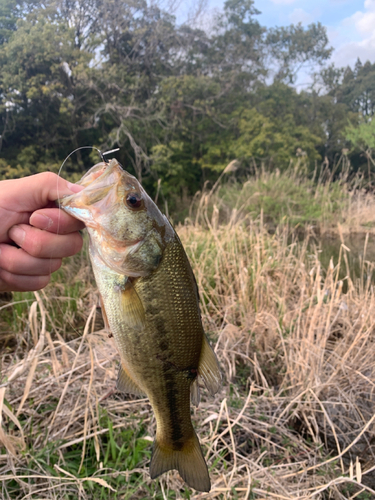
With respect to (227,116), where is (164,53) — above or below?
above

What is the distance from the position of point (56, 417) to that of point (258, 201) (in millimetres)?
9714

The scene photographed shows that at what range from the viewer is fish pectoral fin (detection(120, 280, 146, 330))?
1151mm

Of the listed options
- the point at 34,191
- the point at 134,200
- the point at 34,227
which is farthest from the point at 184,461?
the point at 34,191

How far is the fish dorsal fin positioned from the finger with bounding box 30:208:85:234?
2.32ft

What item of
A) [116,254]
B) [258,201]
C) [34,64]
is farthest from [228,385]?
[34,64]

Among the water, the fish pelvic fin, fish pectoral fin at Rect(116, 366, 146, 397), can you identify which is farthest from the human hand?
the water

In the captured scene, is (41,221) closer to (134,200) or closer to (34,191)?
(34,191)

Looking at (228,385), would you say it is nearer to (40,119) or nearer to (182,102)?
(40,119)

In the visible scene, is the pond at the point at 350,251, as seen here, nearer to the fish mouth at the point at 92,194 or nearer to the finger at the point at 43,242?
the finger at the point at 43,242

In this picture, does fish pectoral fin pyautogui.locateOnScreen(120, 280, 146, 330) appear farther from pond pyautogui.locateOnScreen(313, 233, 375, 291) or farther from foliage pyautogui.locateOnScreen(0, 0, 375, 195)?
foliage pyautogui.locateOnScreen(0, 0, 375, 195)

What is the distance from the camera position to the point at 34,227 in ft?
4.72

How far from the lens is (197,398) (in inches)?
50.4

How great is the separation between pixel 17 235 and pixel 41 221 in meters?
0.21

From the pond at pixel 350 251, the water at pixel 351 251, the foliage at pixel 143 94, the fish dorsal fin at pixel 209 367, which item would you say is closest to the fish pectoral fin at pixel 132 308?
the fish dorsal fin at pixel 209 367
